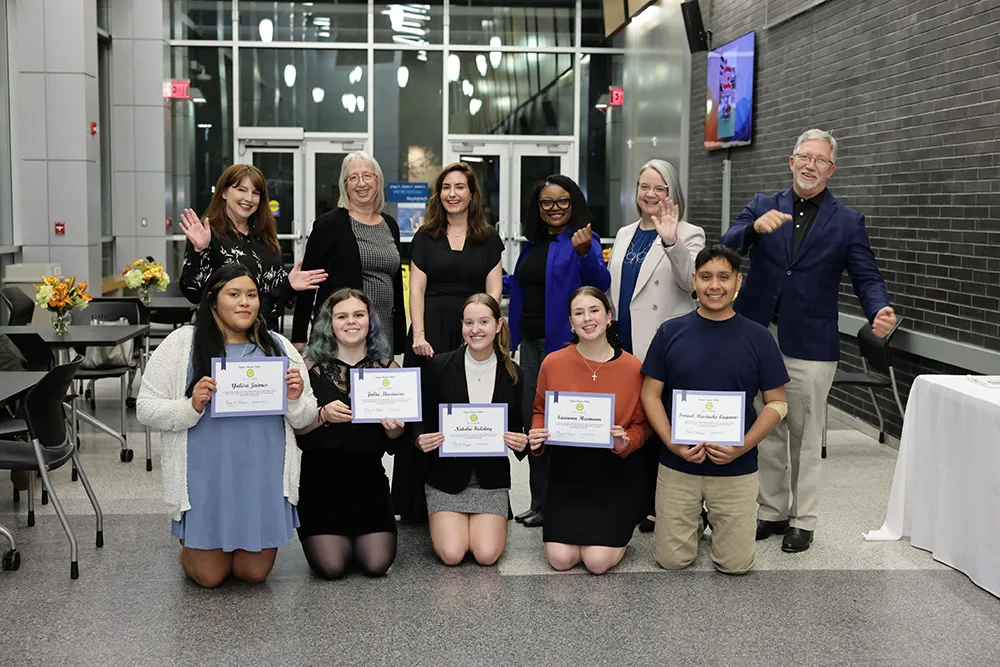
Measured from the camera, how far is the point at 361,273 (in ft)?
16.0

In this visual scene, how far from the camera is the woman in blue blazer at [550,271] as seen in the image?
469 centimetres

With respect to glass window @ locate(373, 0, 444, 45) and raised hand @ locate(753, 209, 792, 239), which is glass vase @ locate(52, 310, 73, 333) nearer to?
raised hand @ locate(753, 209, 792, 239)

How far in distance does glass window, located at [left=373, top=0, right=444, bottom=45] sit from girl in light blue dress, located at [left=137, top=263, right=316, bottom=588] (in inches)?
465

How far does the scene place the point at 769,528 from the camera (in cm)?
477

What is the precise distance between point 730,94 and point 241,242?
6.60 meters

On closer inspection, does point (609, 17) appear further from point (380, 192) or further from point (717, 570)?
point (717, 570)

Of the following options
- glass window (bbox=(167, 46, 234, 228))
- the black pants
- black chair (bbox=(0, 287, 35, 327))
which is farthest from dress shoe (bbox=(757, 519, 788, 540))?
glass window (bbox=(167, 46, 234, 228))

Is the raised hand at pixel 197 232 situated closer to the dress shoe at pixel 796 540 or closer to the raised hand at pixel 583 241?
the raised hand at pixel 583 241

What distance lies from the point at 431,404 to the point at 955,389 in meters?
2.16

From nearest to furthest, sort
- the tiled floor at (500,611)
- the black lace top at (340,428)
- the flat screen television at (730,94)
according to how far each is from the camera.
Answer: the tiled floor at (500,611)
the black lace top at (340,428)
the flat screen television at (730,94)

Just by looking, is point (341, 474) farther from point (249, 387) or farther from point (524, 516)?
point (524, 516)

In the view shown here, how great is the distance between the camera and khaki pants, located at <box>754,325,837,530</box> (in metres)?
4.56

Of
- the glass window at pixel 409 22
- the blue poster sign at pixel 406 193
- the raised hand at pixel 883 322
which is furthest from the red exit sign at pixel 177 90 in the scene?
the raised hand at pixel 883 322

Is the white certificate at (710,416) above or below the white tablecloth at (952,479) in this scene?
above
